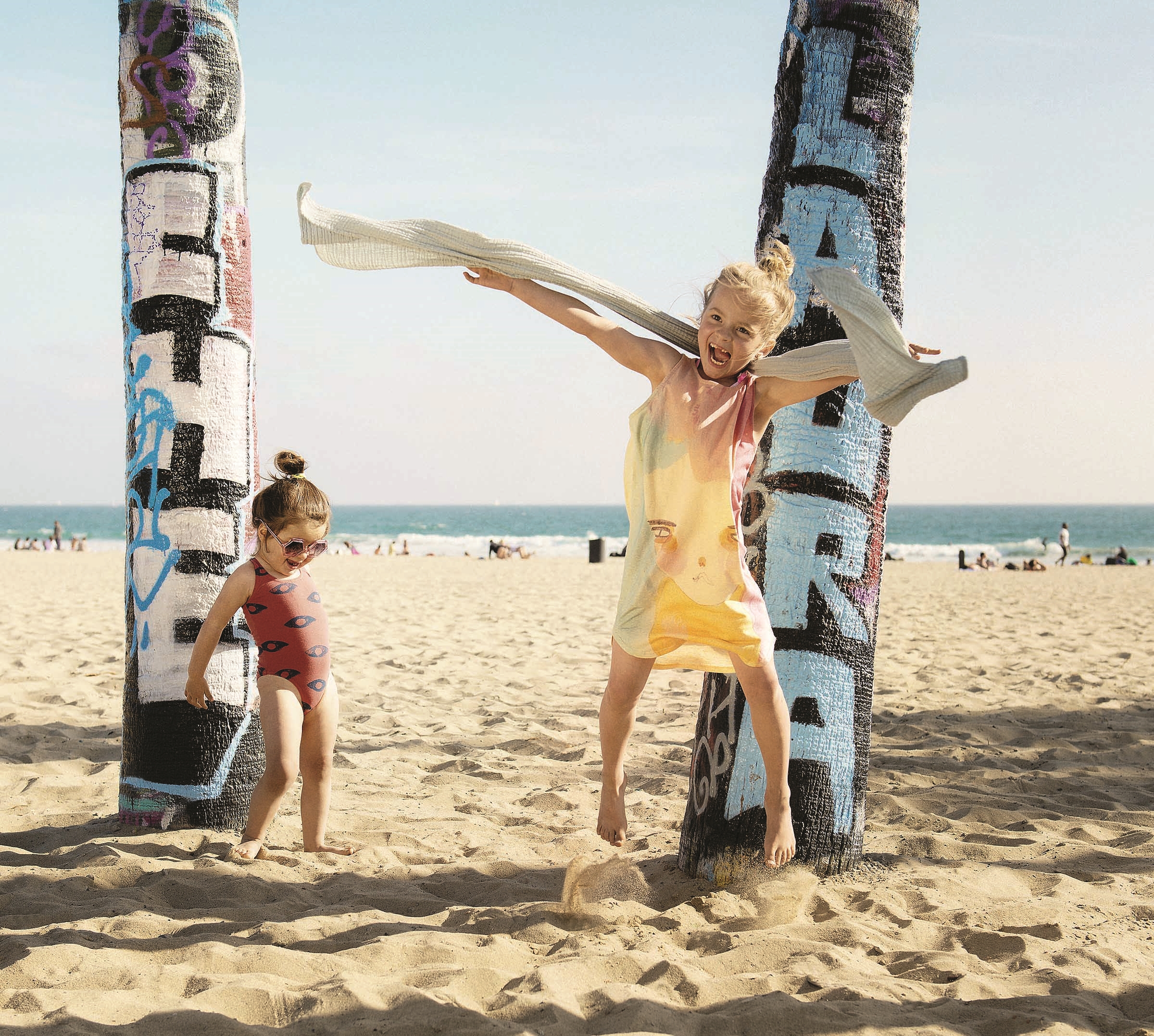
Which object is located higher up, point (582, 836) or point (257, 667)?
point (257, 667)

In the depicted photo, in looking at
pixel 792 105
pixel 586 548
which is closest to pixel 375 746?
pixel 792 105

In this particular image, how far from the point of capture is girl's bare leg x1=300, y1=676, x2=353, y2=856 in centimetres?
404

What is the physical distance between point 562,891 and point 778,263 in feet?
7.99

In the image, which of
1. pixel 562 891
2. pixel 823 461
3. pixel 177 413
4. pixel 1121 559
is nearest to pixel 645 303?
pixel 823 461

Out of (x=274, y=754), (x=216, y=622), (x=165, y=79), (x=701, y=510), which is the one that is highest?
(x=165, y=79)

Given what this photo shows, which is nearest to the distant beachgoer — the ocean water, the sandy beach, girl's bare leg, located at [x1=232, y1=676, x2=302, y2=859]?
the ocean water

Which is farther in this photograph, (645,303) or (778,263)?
(645,303)

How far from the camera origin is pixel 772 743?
9.91ft

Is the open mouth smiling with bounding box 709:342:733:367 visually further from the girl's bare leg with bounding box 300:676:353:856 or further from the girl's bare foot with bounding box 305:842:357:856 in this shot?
the girl's bare foot with bounding box 305:842:357:856

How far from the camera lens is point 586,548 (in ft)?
154

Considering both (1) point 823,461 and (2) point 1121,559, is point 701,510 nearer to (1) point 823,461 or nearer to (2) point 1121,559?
(1) point 823,461

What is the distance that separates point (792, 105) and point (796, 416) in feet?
3.92

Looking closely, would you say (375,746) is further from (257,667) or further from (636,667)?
(636,667)

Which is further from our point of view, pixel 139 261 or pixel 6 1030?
pixel 139 261
